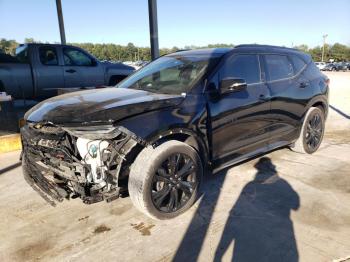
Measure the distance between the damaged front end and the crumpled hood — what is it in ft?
0.31

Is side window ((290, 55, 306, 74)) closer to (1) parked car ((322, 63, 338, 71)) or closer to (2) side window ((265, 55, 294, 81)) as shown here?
(2) side window ((265, 55, 294, 81))

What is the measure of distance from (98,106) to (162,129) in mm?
672

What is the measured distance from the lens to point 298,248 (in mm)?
3006

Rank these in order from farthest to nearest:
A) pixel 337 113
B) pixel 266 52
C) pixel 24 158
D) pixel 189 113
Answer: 1. pixel 337 113
2. pixel 266 52
3. pixel 24 158
4. pixel 189 113

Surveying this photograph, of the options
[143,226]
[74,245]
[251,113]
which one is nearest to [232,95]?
[251,113]

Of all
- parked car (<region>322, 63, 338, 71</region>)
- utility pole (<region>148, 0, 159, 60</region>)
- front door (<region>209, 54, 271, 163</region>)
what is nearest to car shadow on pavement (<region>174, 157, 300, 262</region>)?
front door (<region>209, 54, 271, 163</region>)

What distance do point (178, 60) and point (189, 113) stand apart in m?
1.25

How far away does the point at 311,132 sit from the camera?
18.5 ft

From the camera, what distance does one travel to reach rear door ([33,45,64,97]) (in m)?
8.62

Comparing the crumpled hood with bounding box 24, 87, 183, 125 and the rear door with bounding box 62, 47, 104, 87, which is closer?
the crumpled hood with bounding box 24, 87, 183, 125

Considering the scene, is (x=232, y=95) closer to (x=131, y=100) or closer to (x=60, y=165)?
(x=131, y=100)

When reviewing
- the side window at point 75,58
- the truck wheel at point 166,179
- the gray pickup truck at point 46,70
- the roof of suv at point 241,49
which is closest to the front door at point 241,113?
the roof of suv at point 241,49

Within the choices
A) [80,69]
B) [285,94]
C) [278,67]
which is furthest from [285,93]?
[80,69]

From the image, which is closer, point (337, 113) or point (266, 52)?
point (266, 52)
